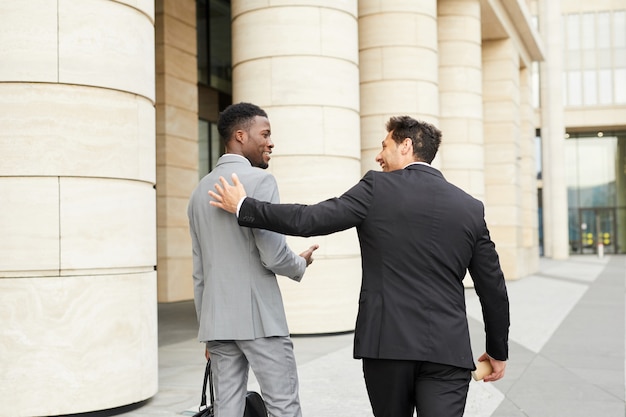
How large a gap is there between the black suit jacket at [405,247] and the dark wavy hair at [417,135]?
10cm

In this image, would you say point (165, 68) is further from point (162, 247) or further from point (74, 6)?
point (74, 6)

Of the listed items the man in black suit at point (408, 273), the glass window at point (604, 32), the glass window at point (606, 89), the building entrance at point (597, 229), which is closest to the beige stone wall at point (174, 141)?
the man in black suit at point (408, 273)

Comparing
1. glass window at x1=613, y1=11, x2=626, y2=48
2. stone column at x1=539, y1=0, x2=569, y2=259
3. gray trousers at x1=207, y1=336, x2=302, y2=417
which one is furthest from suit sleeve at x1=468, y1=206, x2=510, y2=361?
glass window at x1=613, y1=11, x2=626, y2=48

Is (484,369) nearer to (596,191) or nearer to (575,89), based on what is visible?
(575,89)

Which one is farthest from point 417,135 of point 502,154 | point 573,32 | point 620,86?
point 573,32

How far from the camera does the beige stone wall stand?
1653 centimetres

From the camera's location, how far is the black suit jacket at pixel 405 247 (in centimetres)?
325

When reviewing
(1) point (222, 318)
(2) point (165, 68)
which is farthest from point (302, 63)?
(1) point (222, 318)

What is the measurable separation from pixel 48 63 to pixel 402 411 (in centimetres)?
437

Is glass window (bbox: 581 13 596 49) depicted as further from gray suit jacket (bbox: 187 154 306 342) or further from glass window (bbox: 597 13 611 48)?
gray suit jacket (bbox: 187 154 306 342)

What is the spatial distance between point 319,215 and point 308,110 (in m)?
7.95

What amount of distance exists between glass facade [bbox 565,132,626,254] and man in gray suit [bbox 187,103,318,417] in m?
50.4

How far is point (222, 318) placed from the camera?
11.7 ft

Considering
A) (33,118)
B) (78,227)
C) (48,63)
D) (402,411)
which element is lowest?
(402,411)
